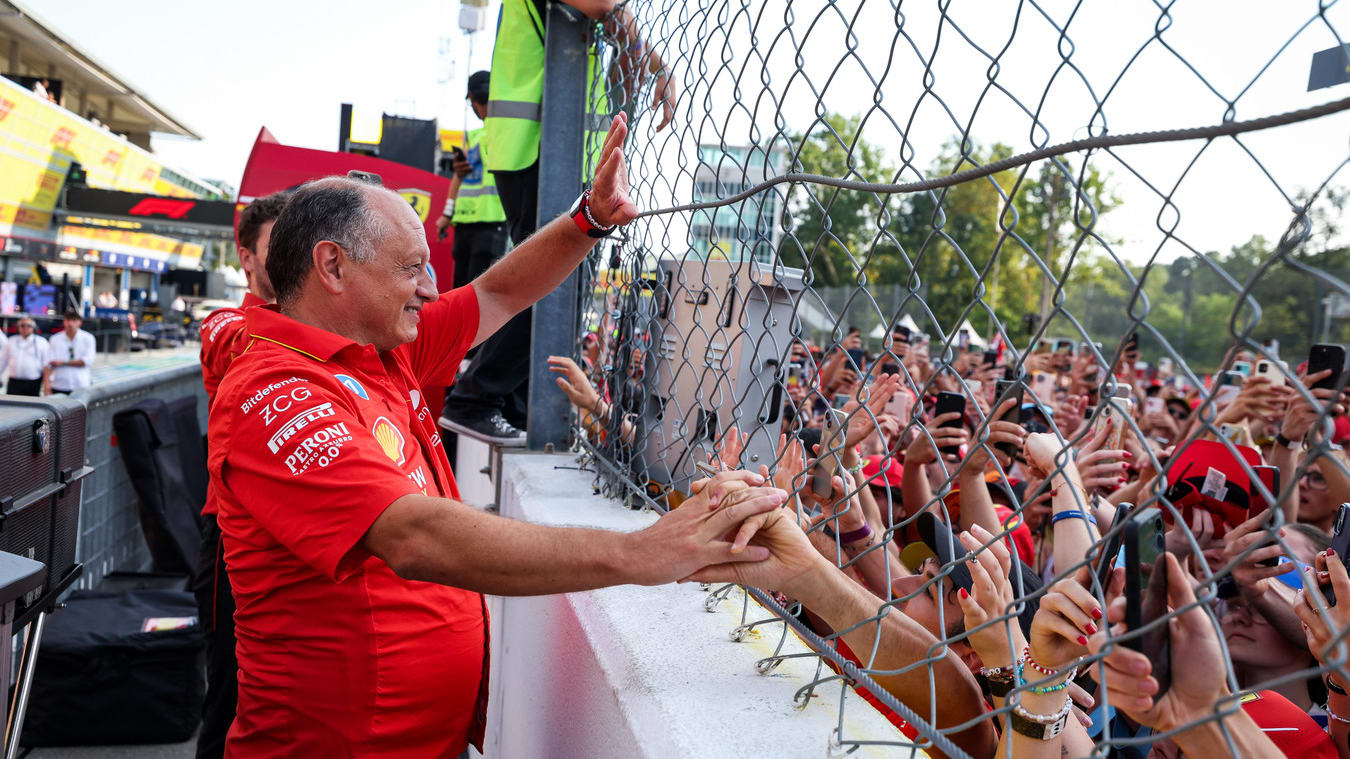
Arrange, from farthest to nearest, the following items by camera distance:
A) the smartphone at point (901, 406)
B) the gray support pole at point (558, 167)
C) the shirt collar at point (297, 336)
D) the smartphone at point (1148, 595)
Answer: the smartphone at point (901, 406), the gray support pole at point (558, 167), the shirt collar at point (297, 336), the smartphone at point (1148, 595)

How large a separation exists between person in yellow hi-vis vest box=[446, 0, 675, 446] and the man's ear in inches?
42.1

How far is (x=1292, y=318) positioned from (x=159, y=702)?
25874 mm

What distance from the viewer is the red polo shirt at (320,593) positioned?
1.51 metres

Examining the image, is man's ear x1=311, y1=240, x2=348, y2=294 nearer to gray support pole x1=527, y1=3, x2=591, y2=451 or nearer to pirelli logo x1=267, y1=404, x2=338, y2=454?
pirelli logo x1=267, y1=404, x2=338, y2=454

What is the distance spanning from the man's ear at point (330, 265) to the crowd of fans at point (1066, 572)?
0.89 meters

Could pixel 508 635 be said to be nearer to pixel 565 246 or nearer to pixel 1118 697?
pixel 565 246

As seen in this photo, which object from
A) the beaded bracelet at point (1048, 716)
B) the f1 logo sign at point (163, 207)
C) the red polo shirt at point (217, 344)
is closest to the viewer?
the beaded bracelet at point (1048, 716)

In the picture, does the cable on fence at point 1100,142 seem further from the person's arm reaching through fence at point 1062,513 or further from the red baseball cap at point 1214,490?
the red baseball cap at point 1214,490

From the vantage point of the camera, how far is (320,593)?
5.70 ft

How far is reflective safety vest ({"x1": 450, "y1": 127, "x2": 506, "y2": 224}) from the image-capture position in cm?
441

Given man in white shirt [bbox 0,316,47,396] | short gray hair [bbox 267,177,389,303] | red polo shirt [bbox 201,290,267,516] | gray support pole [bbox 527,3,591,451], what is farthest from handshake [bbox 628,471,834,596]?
man in white shirt [bbox 0,316,47,396]

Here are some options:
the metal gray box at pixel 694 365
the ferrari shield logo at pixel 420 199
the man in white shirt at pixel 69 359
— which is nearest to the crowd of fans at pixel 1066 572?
the metal gray box at pixel 694 365

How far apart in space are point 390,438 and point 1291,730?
196cm

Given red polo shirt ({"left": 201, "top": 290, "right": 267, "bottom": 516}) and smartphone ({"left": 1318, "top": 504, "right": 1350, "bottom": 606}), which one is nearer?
smartphone ({"left": 1318, "top": 504, "right": 1350, "bottom": 606})
